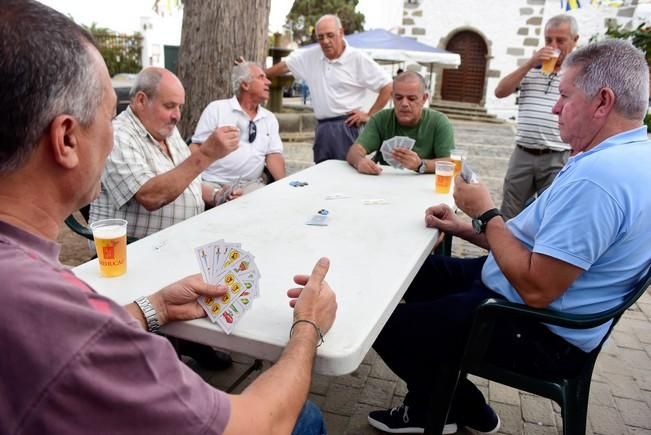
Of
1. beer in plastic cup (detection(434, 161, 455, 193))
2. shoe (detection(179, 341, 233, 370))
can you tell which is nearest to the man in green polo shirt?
beer in plastic cup (detection(434, 161, 455, 193))

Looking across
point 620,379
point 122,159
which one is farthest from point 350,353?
point 620,379

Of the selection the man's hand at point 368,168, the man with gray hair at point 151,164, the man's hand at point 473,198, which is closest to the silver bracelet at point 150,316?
the man with gray hair at point 151,164

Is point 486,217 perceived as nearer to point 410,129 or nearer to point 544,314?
point 544,314

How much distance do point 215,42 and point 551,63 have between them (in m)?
2.53

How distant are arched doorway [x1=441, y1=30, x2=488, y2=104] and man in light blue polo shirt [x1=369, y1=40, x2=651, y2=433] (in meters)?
15.6

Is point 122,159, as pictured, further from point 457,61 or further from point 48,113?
point 457,61

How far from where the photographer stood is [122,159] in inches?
86.3

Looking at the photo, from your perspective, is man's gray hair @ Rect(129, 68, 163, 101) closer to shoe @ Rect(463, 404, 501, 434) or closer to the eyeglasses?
the eyeglasses

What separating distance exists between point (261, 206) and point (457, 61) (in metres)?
10.9

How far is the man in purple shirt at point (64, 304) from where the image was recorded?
2.00 feet

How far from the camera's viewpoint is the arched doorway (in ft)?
52.5

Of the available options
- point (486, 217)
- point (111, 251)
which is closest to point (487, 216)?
point (486, 217)

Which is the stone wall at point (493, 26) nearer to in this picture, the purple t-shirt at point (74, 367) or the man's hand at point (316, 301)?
the man's hand at point (316, 301)

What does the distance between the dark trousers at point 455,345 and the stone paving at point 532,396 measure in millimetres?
267
